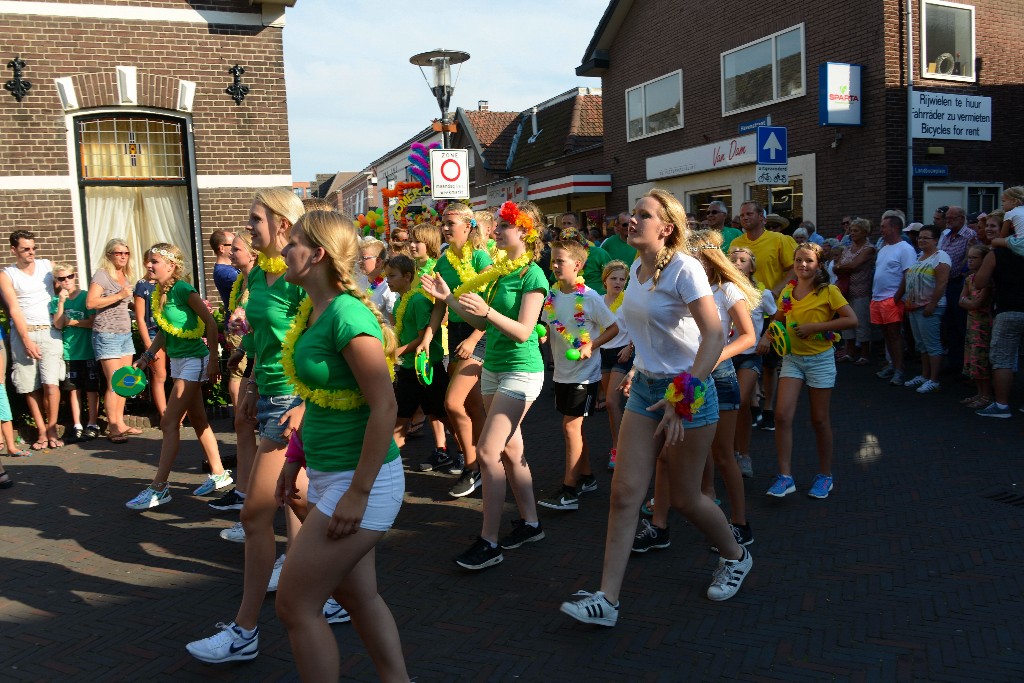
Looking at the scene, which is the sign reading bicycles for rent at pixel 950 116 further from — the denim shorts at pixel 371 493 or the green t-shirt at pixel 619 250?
the denim shorts at pixel 371 493

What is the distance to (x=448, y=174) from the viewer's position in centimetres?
1225

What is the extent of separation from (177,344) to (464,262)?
2081 mm

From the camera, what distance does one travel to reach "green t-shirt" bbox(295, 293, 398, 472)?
2754 millimetres

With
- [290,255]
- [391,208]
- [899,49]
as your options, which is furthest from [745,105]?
[290,255]

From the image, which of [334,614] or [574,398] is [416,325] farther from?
[334,614]

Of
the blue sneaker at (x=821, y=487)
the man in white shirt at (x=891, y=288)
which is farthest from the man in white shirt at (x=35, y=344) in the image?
the man in white shirt at (x=891, y=288)

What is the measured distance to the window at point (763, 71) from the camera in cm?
1705

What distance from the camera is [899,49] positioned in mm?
15148

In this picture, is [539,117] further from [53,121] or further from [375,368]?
[375,368]

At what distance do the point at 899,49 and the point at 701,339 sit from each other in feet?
45.9

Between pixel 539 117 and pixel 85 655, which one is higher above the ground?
pixel 539 117

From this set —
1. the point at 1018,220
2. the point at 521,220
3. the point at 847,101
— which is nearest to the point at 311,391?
the point at 521,220

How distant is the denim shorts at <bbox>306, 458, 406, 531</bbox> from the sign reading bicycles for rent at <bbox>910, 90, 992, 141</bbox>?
15.1m

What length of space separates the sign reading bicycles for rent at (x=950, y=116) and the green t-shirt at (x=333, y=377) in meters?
15.1
